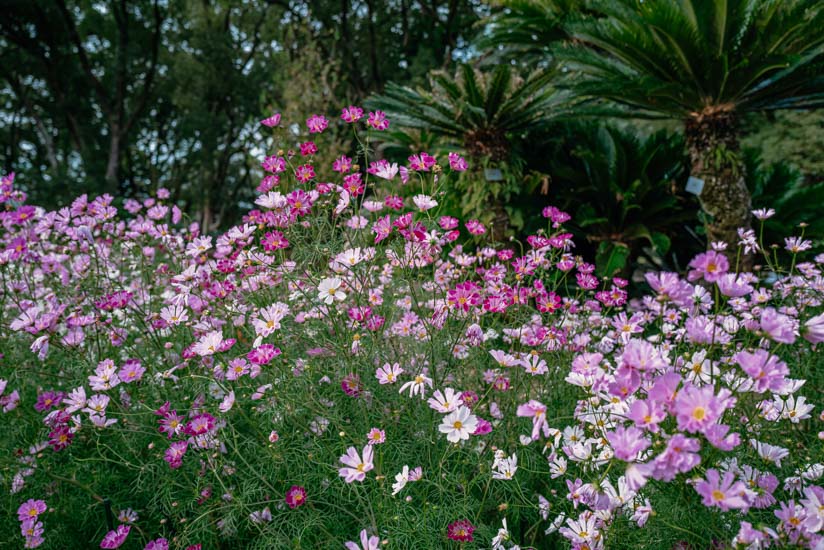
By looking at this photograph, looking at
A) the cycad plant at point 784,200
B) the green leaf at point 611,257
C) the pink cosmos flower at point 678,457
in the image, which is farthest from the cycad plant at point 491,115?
the pink cosmos flower at point 678,457

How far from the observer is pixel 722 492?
3.41 feet

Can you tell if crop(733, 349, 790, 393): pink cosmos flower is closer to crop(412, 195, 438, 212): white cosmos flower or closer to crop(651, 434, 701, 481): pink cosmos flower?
crop(651, 434, 701, 481): pink cosmos flower

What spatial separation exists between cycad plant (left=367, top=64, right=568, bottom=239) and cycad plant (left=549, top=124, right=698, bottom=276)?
0.54m

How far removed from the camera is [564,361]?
228cm

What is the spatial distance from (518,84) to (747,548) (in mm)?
4937

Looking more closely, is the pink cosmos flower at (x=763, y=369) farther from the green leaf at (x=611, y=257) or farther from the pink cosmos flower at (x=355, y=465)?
the green leaf at (x=611, y=257)

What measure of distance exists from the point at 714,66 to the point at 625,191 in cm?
132

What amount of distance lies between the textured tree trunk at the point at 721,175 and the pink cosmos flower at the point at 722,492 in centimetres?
402

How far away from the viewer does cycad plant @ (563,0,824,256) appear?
408 cm

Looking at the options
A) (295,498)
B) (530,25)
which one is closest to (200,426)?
(295,498)

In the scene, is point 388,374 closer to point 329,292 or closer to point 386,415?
point 386,415

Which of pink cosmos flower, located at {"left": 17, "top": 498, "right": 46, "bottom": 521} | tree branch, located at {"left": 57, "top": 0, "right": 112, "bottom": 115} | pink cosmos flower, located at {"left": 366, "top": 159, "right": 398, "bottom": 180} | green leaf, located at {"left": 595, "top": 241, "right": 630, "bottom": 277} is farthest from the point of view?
tree branch, located at {"left": 57, "top": 0, "right": 112, "bottom": 115}

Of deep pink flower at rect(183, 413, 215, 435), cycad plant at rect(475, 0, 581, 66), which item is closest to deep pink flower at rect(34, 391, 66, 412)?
deep pink flower at rect(183, 413, 215, 435)

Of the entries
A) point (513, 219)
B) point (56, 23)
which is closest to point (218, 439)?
point (513, 219)
